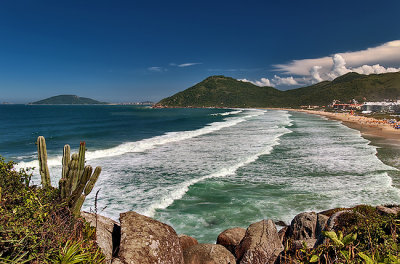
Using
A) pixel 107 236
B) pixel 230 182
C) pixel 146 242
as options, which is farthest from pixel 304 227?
pixel 230 182

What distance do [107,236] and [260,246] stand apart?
4.29m

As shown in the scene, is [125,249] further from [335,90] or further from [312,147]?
[335,90]

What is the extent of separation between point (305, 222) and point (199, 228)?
4.78 m

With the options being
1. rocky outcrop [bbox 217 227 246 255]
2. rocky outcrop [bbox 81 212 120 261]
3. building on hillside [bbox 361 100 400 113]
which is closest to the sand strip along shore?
rocky outcrop [bbox 217 227 246 255]

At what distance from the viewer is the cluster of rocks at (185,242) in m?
5.54

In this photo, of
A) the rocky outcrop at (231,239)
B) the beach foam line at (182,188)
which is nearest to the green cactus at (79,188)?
the rocky outcrop at (231,239)

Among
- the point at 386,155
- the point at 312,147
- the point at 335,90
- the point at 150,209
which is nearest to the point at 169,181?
the point at 150,209

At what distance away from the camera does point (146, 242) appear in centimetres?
566

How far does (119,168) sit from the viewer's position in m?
20.7

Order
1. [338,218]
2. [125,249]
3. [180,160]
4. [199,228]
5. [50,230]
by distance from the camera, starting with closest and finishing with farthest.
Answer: [50,230]
[125,249]
[338,218]
[199,228]
[180,160]

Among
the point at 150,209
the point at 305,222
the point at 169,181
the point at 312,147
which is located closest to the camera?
the point at 305,222

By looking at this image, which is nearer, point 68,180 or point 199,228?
point 68,180

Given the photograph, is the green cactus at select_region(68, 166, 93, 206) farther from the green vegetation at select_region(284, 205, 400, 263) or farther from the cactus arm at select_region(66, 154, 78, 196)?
the green vegetation at select_region(284, 205, 400, 263)

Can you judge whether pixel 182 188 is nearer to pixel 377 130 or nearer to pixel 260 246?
pixel 260 246
